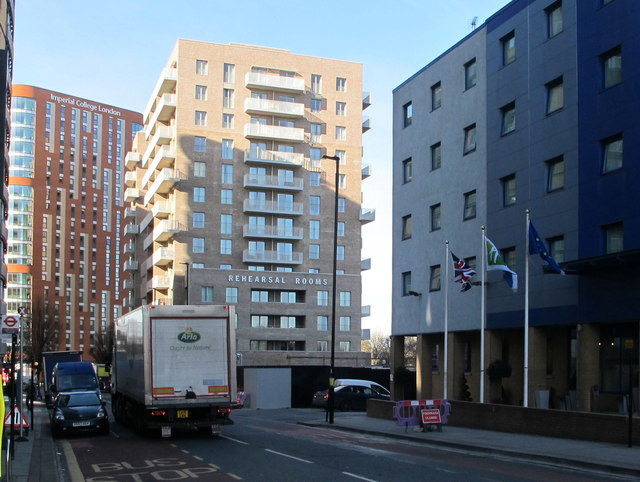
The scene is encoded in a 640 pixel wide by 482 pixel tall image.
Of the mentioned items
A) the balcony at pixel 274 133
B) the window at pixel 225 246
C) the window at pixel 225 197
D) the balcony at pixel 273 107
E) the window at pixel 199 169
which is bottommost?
the window at pixel 225 246

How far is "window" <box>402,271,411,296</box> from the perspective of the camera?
4191 centimetres

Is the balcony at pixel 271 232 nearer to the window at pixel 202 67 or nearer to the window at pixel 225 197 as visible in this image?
the window at pixel 225 197

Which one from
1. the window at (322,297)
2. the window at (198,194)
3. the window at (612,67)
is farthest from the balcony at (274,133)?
the window at (612,67)

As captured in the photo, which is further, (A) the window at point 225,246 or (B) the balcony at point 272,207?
(B) the balcony at point 272,207

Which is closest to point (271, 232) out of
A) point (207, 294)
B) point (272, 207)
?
point (272, 207)

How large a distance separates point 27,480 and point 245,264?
70.8 metres

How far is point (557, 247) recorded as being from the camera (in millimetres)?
31000

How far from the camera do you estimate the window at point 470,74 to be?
123 feet

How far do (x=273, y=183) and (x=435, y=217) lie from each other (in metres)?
49.2

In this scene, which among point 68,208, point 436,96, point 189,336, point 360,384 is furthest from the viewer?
point 68,208

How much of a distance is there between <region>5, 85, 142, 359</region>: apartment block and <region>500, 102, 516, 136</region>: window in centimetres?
13255

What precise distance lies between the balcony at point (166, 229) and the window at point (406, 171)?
4520 centimetres

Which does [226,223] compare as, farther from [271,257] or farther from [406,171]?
[406,171]

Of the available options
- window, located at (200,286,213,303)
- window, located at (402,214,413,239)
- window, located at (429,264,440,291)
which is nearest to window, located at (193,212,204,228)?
window, located at (200,286,213,303)
